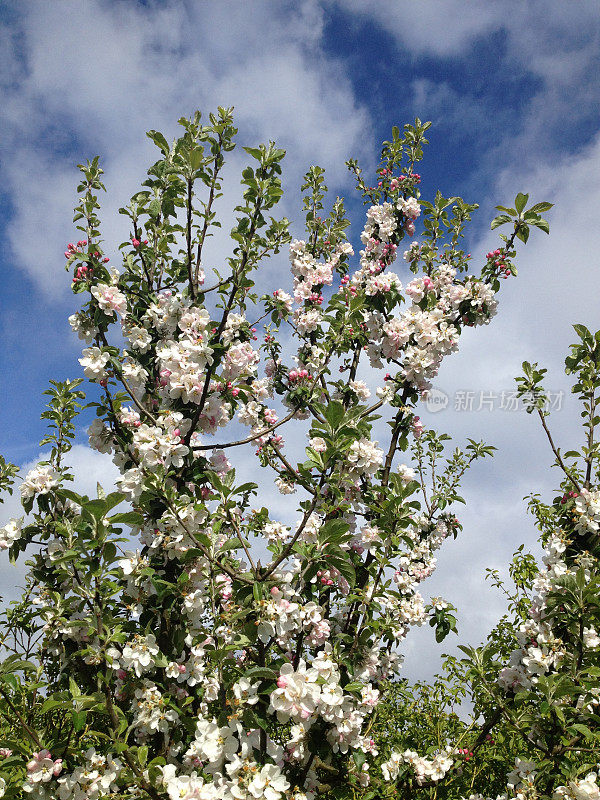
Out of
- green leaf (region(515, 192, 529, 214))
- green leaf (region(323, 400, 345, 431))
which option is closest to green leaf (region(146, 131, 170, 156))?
green leaf (region(323, 400, 345, 431))

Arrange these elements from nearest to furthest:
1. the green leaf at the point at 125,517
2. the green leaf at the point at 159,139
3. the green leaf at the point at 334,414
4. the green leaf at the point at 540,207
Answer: the green leaf at the point at 334,414 < the green leaf at the point at 125,517 < the green leaf at the point at 159,139 < the green leaf at the point at 540,207

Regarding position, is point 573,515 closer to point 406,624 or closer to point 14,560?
point 406,624

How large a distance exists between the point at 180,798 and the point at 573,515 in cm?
311

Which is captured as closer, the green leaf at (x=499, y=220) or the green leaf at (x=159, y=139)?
the green leaf at (x=159, y=139)

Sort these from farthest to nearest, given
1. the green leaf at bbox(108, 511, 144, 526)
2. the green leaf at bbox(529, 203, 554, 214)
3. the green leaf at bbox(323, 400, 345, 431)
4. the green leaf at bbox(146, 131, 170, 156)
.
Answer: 1. the green leaf at bbox(529, 203, 554, 214)
2. the green leaf at bbox(146, 131, 170, 156)
3. the green leaf at bbox(108, 511, 144, 526)
4. the green leaf at bbox(323, 400, 345, 431)

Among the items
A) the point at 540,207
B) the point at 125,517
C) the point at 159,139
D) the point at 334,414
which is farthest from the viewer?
the point at 540,207

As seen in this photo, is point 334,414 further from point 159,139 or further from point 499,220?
point 499,220

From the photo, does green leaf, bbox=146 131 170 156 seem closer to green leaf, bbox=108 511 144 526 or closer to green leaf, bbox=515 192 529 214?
green leaf, bbox=108 511 144 526

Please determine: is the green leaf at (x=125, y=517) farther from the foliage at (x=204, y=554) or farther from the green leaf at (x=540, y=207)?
the green leaf at (x=540, y=207)

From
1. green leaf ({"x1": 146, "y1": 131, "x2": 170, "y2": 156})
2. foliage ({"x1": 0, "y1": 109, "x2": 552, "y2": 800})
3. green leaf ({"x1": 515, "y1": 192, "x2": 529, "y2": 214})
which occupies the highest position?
green leaf ({"x1": 515, "y1": 192, "x2": 529, "y2": 214})

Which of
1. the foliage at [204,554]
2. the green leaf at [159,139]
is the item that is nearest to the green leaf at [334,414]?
the foliage at [204,554]

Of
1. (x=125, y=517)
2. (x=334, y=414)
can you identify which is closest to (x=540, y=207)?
(x=334, y=414)

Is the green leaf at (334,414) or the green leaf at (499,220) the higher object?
the green leaf at (499,220)

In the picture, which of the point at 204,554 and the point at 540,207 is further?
the point at 540,207
